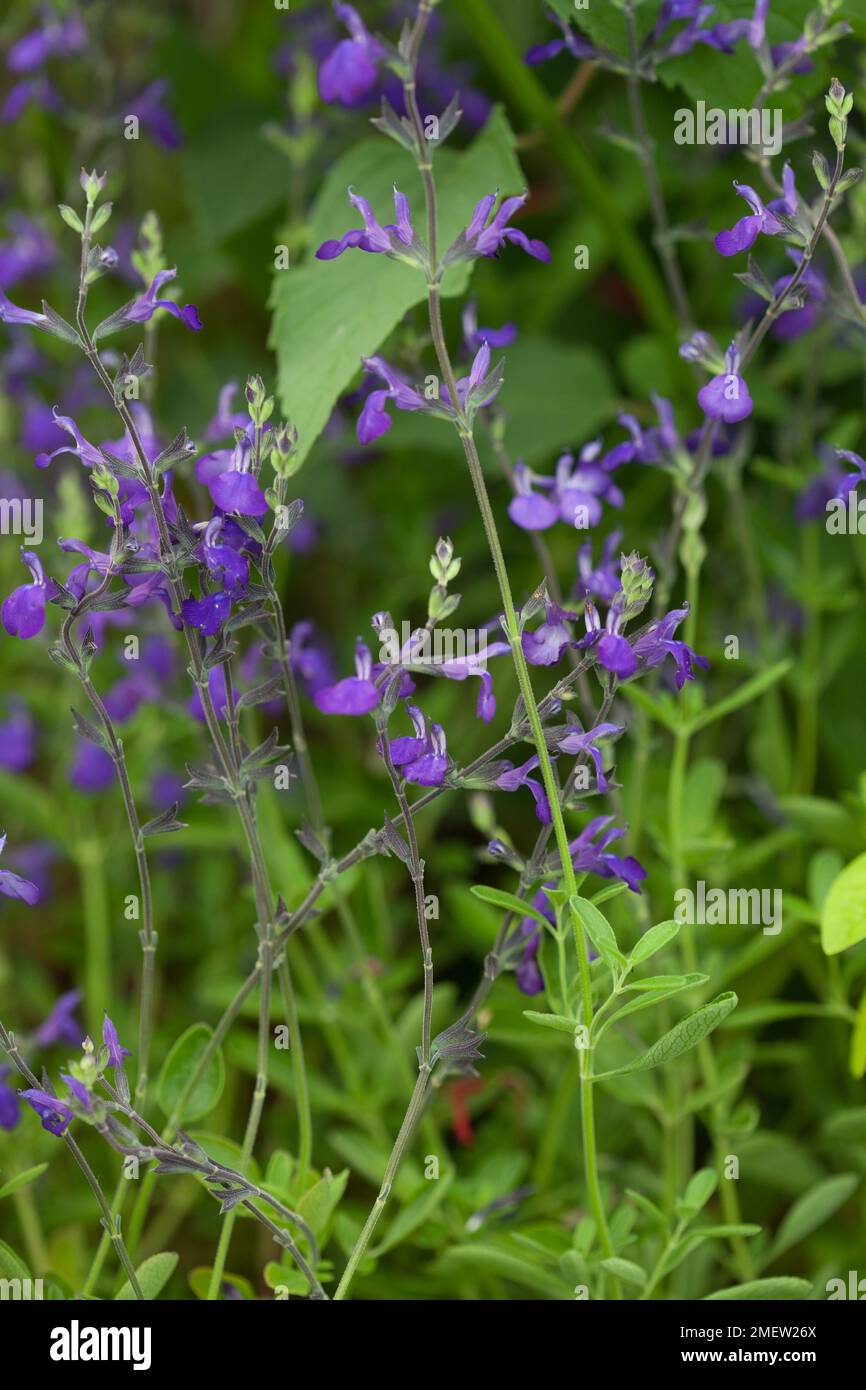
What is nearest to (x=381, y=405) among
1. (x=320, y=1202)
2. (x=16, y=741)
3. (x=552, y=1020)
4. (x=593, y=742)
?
(x=593, y=742)

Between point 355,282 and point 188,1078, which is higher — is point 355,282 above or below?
above

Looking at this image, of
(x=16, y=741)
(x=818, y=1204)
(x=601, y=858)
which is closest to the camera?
(x=601, y=858)

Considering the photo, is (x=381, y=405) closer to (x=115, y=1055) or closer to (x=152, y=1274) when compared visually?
(x=115, y=1055)

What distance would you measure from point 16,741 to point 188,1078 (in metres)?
0.51

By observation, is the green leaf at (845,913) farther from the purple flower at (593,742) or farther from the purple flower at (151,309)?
the purple flower at (151,309)

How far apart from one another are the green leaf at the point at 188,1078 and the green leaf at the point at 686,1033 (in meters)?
0.24

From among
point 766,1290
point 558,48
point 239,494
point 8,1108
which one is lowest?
point 766,1290

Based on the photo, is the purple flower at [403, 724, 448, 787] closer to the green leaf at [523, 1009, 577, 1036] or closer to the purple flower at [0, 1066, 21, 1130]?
the green leaf at [523, 1009, 577, 1036]

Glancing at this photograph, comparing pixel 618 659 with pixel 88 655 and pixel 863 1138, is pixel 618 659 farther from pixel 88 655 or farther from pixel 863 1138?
pixel 863 1138

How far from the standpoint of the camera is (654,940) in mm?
657

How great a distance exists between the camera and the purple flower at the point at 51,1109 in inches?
25.0

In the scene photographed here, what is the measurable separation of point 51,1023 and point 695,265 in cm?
91

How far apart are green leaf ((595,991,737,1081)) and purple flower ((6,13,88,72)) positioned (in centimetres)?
96
